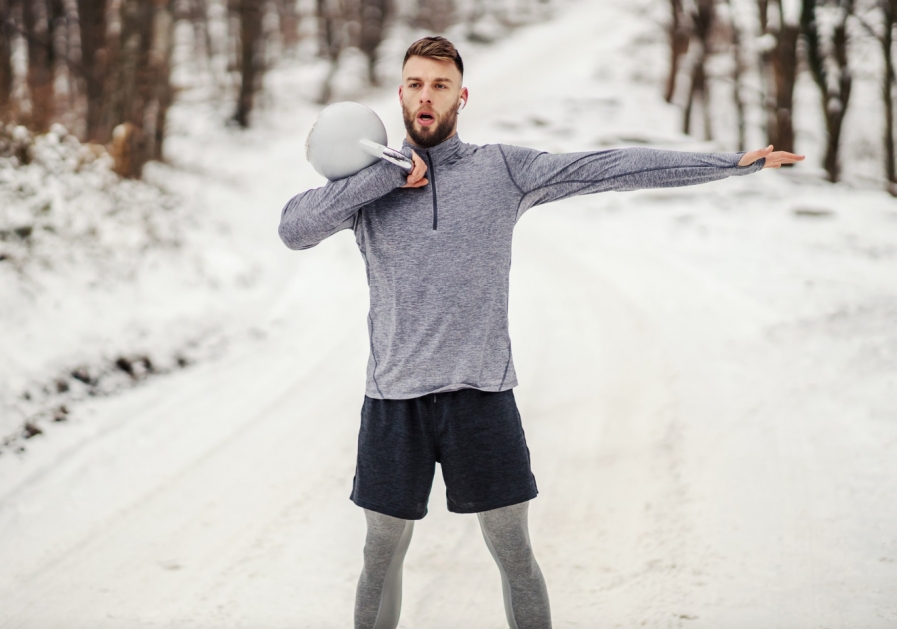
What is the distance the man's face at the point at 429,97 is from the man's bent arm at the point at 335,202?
0.18m

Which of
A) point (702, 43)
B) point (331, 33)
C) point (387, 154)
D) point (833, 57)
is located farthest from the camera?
point (331, 33)

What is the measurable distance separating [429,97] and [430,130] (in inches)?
3.9

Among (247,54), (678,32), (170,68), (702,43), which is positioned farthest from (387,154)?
(247,54)

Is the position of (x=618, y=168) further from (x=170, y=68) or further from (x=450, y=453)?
(x=170, y=68)

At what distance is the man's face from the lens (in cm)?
216

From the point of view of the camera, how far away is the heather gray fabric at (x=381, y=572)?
7.50ft

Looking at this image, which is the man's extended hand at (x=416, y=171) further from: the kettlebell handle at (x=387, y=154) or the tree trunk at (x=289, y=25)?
the tree trunk at (x=289, y=25)

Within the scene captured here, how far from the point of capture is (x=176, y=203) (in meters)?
10.5

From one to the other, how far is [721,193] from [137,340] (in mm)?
10027

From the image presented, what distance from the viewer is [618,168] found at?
221 cm

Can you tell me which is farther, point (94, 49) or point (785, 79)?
point (94, 49)

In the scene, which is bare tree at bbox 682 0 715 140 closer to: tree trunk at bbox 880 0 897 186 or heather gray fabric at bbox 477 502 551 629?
tree trunk at bbox 880 0 897 186

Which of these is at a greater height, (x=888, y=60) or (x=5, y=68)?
(x=5, y=68)

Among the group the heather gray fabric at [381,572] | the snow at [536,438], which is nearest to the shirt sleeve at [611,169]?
the heather gray fabric at [381,572]
